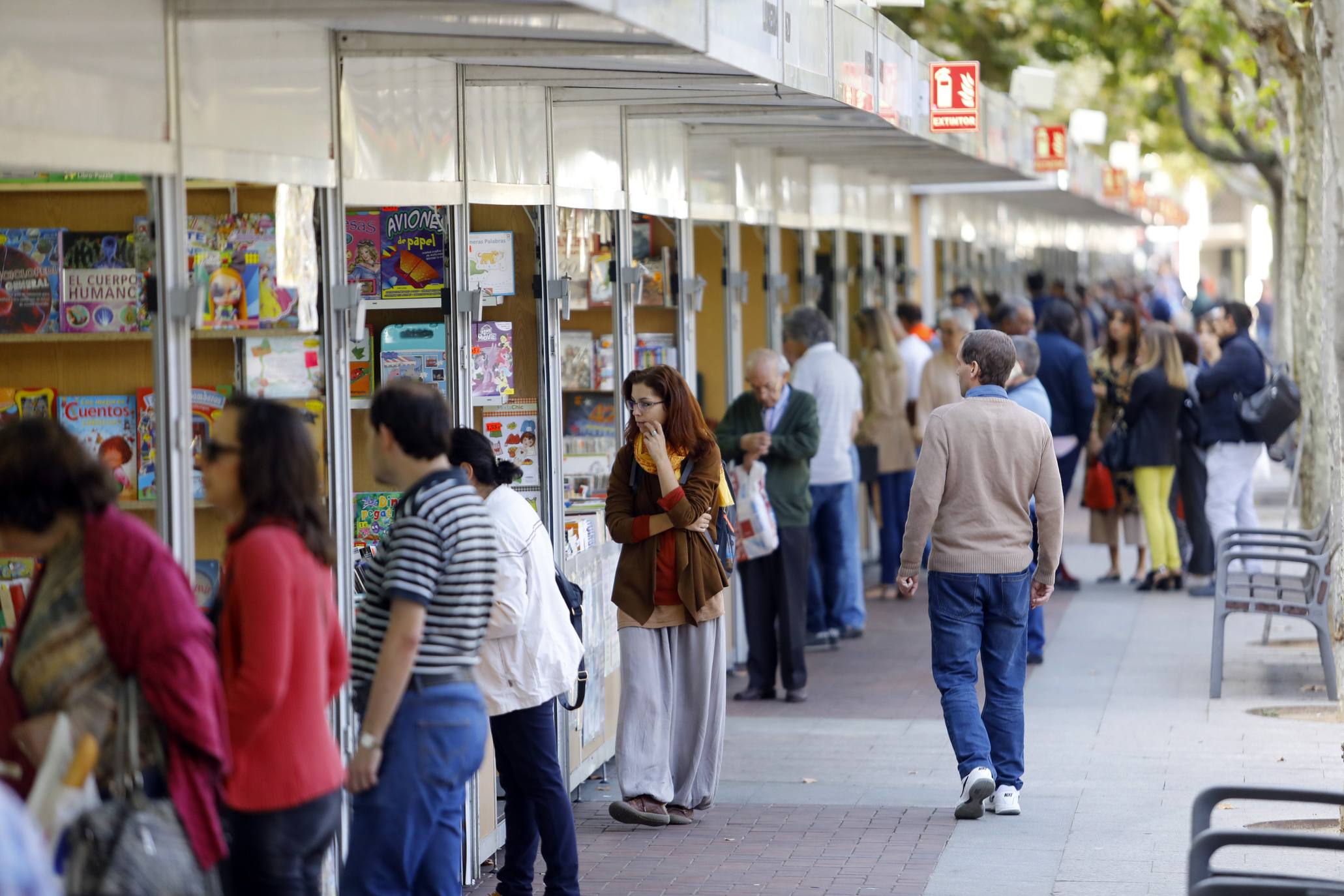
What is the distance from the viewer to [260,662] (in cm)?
390

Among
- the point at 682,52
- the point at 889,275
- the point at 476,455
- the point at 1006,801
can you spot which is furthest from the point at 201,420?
the point at 889,275

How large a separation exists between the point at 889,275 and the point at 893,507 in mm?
3682

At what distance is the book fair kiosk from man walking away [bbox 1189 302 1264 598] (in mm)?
3058

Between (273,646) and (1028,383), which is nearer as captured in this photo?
(273,646)

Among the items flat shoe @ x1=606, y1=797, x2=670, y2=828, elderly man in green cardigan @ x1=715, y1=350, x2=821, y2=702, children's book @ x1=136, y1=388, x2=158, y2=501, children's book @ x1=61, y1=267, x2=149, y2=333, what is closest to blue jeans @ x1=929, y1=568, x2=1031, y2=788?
flat shoe @ x1=606, y1=797, x2=670, y2=828

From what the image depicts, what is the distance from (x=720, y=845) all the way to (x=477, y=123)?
274 centimetres

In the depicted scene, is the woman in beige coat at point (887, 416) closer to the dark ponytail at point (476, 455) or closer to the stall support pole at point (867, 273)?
the stall support pole at point (867, 273)

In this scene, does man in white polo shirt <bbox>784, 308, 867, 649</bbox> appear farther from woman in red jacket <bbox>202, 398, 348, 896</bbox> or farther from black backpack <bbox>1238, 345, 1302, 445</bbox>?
woman in red jacket <bbox>202, 398, 348, 896</bbox>

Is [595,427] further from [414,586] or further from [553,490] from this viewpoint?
[414,586]

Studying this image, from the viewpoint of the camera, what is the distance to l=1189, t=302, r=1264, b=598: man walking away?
1238cm

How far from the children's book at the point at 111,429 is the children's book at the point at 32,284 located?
0.76 ft

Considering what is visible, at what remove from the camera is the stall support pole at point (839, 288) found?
14078 millimetres

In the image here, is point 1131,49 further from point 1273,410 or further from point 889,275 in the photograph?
point 1273,410

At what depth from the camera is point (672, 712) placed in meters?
7.15
